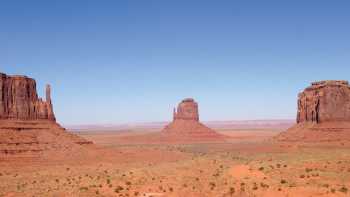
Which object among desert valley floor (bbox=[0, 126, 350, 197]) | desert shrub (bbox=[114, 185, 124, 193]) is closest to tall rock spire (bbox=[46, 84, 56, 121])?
desert valley floor (bbox=[0, 126, 350, 197])

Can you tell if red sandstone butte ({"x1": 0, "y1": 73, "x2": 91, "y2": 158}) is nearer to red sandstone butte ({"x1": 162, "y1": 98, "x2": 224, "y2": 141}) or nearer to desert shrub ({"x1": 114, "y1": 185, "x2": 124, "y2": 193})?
desert shrub ({"x1": 114, "y1": 185, "x2": 124, "y2": 193})

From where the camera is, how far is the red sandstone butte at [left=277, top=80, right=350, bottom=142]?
80.2 metres

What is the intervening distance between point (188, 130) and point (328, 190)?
102 m

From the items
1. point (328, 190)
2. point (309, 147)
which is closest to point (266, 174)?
point (328, 190)

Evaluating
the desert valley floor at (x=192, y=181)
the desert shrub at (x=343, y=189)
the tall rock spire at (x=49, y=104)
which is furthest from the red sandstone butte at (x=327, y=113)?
the desert shrub at (x=343, y=189)

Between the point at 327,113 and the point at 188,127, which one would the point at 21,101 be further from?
the point at 188,127

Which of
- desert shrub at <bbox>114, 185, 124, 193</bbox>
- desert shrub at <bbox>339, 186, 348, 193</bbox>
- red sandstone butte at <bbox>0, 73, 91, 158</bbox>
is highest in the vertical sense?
red sandstone butte at <bbox>0, 73, 91, 158</bbox>

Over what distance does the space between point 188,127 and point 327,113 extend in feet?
187

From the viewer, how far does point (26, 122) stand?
58750 mm

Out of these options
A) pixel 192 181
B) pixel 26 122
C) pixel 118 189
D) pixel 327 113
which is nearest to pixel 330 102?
pixel 327 113

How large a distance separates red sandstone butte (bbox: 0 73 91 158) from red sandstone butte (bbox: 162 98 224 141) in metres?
69.4

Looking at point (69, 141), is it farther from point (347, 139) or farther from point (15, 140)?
point (347, 139)

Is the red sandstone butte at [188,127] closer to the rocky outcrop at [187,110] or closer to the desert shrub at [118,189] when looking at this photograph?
the rocky outcrop at [187,110]

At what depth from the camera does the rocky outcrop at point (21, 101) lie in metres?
57.0
